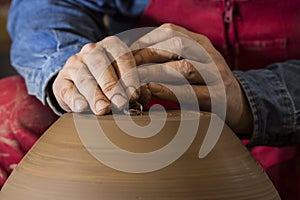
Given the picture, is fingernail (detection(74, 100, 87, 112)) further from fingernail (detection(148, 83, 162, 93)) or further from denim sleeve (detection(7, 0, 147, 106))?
denim sleeve (detection(7, 0, 147, 106))

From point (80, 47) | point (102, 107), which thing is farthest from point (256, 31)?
point (102, 107)

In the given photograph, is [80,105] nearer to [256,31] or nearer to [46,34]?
[46,34]

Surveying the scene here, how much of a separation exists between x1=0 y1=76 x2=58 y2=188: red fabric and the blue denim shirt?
0.04 m

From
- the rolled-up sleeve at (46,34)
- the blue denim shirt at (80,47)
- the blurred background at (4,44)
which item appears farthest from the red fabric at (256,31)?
the blurred background at (4,44)

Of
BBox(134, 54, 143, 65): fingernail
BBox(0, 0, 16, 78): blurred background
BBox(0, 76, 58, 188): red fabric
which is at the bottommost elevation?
BBox(0, 0, 16, 78): blurred background

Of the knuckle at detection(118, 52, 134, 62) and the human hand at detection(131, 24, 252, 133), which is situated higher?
the knuckle at detection(118, 52, 134, 62)

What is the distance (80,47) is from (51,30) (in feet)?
0.37

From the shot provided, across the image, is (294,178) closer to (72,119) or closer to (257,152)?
(257,152)

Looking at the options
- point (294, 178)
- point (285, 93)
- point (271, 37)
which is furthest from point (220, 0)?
point (294, 178)

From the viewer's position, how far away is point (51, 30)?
131 centimetres

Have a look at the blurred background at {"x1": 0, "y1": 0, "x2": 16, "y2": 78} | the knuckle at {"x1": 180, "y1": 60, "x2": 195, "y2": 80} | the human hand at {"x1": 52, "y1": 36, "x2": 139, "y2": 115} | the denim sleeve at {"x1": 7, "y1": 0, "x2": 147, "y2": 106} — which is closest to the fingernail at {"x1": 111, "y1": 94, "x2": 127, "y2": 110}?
the human hand at {"x1": 52, "y1": 36, "x2": 139, "y2": 115}

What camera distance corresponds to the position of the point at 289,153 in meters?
1.36

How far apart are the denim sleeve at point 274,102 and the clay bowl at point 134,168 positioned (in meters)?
0.25

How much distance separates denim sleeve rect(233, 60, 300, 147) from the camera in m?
1.10
